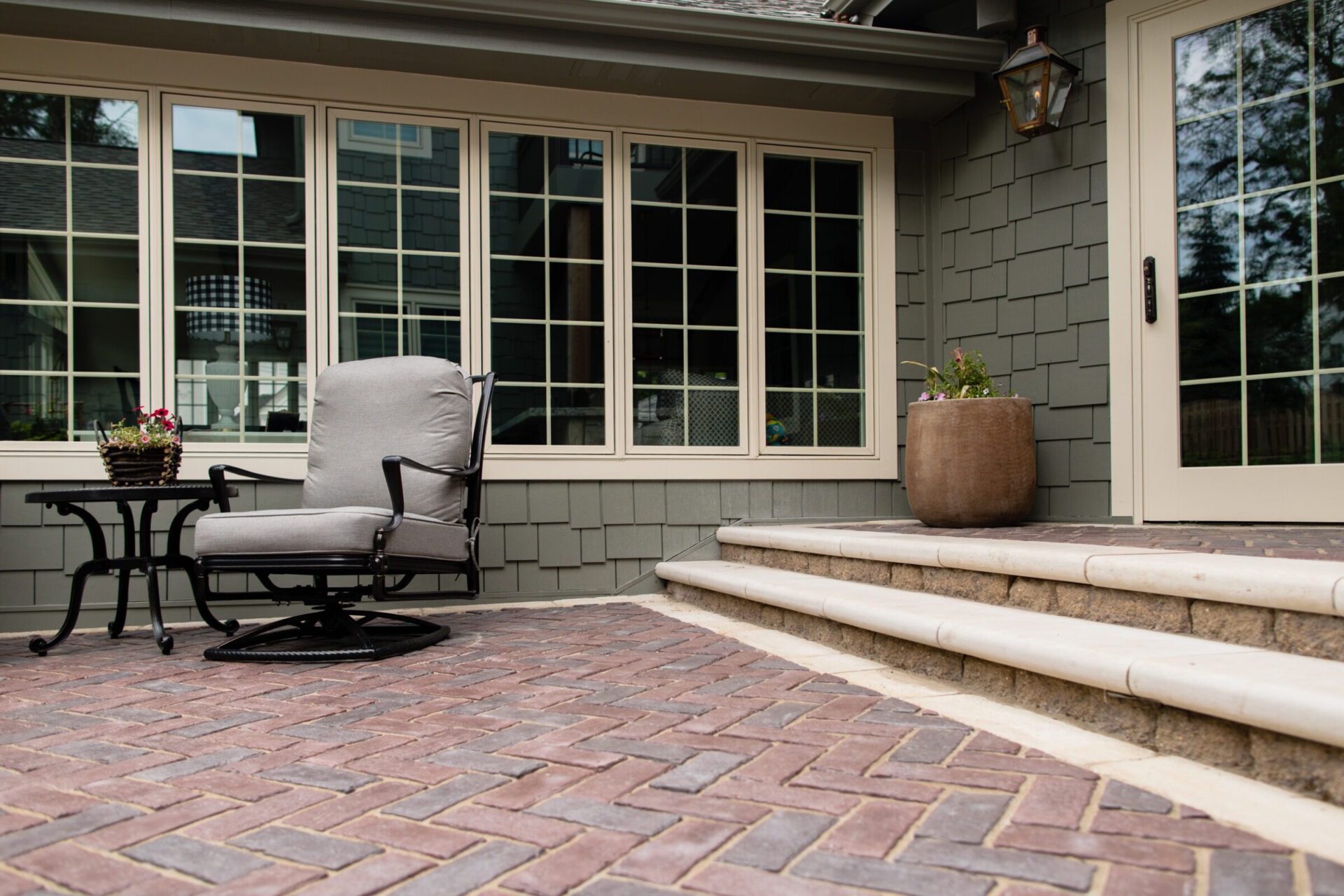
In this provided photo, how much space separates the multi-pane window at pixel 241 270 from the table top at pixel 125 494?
79 centimetres

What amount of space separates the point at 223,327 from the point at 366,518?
164 cm

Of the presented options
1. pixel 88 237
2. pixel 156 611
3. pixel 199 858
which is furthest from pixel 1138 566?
pixel 88 237

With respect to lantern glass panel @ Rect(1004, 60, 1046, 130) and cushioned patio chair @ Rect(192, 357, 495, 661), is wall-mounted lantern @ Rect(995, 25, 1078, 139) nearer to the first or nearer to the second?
lantern glass panel @ Rect(1004, 60, 1046, 130)

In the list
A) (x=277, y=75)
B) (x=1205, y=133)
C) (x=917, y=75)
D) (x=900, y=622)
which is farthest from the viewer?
(x=917, y=75)

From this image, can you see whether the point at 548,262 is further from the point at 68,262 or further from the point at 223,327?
the point at 68,262

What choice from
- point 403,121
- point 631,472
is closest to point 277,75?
point 403,121

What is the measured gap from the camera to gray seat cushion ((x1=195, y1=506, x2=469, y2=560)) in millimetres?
2865

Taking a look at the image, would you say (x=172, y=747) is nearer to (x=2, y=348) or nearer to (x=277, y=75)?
(x=2, y=348)

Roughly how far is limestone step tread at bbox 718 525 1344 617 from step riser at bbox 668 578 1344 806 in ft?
1.04

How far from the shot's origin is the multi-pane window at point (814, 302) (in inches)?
181

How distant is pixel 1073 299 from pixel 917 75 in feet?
4.18

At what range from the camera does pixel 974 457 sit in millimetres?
3883

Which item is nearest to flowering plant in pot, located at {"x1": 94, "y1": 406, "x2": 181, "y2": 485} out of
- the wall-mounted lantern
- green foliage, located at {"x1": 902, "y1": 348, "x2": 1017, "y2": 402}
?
green foliage, located at {"x1": 902, "y1": 348, "x2": 1017, "y2": 402}

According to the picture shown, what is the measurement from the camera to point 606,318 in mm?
4395
